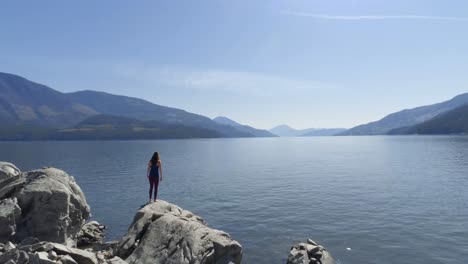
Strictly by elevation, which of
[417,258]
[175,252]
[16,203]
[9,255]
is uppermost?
[16,203]

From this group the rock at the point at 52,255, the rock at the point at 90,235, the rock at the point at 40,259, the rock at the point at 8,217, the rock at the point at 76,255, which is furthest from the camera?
the rock at the point at 90,235

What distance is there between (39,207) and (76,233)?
4.99m

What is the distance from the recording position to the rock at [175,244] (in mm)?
20156

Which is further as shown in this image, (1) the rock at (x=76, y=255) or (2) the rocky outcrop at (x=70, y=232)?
(2) the rocky outcrop at (x=70, y=232)

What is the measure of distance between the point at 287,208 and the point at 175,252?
2562cm

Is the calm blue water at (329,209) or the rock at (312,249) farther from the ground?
the rock at (312,249)

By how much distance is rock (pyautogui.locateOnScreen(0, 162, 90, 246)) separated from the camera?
23248 millimetres

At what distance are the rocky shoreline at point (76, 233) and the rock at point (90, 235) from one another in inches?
92.5

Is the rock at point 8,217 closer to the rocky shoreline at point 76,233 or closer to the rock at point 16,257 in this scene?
the rocky shoreline at point 76,233

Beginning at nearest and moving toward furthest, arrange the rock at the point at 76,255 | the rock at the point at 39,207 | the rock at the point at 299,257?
the rock at the point at 76,255 → the rock at the point at 39,207 → the rock at the point at 299,257

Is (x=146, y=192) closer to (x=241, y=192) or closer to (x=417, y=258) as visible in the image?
(x=241, y=192)

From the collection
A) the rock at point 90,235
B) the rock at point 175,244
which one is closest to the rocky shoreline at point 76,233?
the rock at point 175,244

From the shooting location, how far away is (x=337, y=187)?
189 ft

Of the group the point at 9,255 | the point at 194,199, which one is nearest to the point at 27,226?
the point at 9,255
